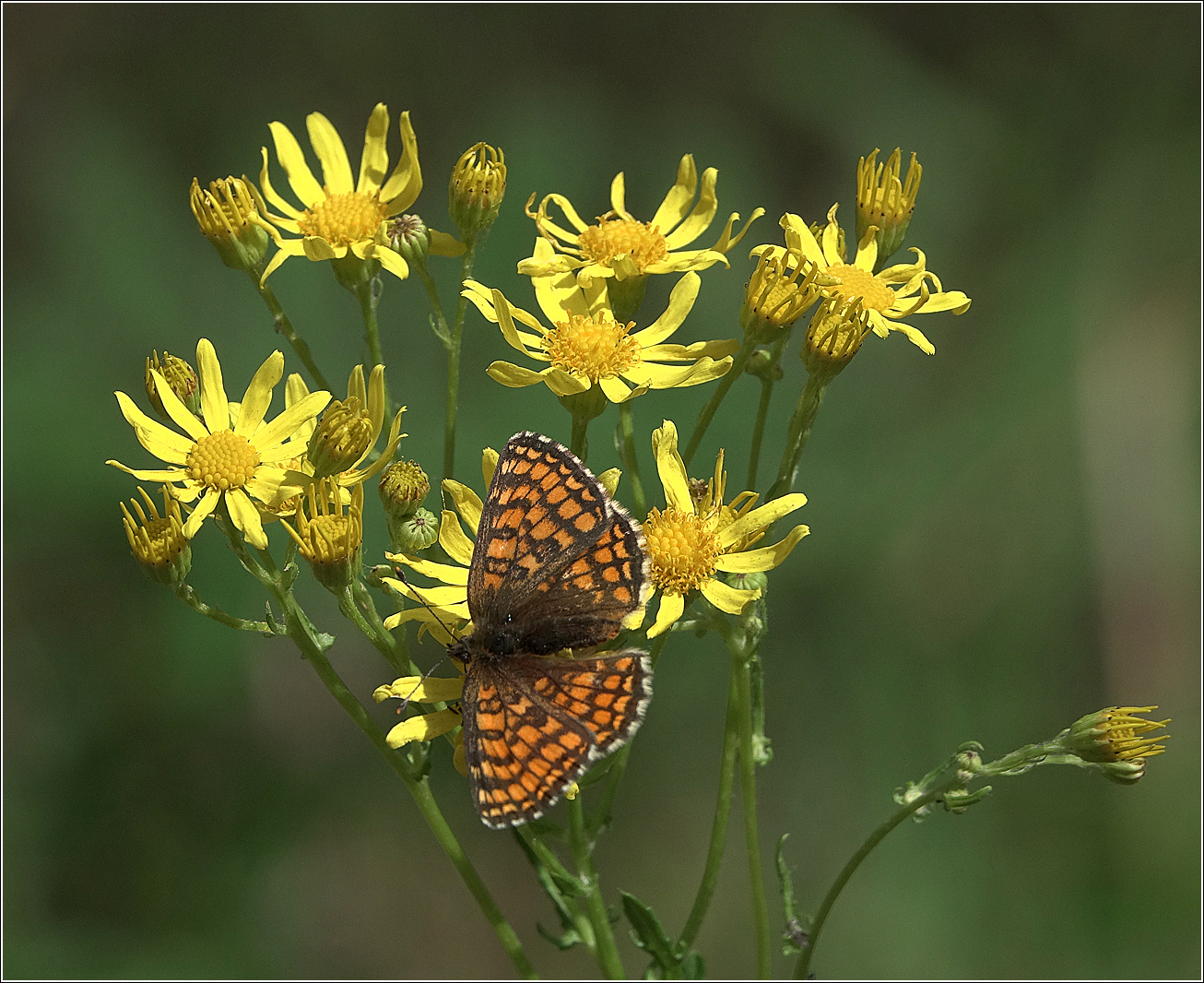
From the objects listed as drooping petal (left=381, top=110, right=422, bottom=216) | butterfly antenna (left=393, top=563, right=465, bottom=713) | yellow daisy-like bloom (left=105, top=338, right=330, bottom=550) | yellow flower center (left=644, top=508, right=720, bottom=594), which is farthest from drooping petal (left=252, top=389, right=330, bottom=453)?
yellow flower center (left=644, top=508, right=720, bottom=594)

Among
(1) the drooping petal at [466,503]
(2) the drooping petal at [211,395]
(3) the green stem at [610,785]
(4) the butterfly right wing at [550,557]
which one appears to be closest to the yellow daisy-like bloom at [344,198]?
(2) the drooping petal at [211,395]

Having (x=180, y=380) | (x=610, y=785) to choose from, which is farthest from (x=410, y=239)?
(x=610, y=785)

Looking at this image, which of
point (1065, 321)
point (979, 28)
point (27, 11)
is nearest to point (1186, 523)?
point (1065, 321)

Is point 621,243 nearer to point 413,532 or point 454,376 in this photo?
point 454,376

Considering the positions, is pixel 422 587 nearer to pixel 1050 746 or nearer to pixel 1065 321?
pixel 1050 746

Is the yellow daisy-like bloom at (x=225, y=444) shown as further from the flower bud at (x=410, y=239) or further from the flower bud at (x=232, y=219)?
the flower bud at (x=410, y=239)

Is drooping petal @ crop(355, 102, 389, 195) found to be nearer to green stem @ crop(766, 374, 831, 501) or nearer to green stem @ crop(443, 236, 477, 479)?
green stem @ crop(443, 236, 477, 479)
